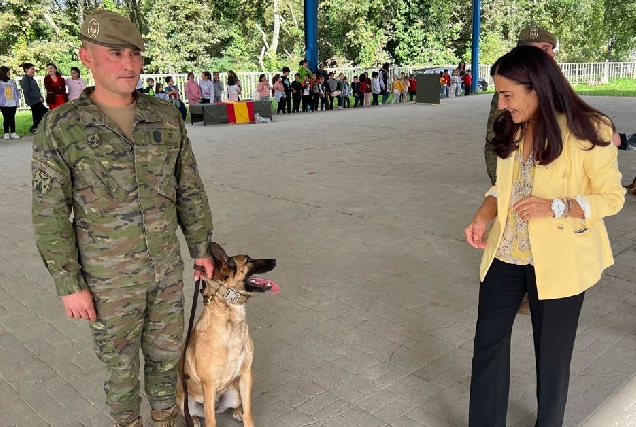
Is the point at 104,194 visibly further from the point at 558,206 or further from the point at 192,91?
the point at 192,91

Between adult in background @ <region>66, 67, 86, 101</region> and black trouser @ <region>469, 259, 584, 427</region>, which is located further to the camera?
adult in background @ <region>66, 67, 86, 101</region>

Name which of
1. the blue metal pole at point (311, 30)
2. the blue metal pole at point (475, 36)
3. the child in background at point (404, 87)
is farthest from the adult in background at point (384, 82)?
the blue metal pole at point (475, 36)

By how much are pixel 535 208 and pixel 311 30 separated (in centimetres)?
2107

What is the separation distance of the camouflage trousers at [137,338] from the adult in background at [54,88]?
13.8 meters

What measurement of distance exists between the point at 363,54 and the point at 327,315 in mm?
35648

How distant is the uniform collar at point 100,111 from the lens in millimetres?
2266

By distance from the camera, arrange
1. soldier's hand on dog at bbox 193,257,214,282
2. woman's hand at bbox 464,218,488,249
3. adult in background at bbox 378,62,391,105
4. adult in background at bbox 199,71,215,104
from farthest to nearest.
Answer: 1. adult in background at bbox 378,62,391,105
2. adult in background at bbox 199,71,215,104
3. soldier's hand on dog at bbox 193,257,214,282
4. woman's hand at bbox 464,218,488,249

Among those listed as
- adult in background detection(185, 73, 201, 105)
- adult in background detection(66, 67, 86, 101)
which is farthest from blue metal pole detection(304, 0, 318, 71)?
adult in background detection(66, 67, 86, 101)

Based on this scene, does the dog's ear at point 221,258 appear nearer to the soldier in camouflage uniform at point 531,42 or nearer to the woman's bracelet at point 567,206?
the woman's bracelet at point 567,206

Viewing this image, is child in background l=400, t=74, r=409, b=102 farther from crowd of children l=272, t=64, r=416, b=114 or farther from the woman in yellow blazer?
the woman in yellow blazer

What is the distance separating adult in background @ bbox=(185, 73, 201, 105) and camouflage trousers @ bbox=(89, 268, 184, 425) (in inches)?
679

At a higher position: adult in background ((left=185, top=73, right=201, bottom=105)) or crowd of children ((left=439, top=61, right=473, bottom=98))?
crowd of children ((left=439, top=61, right=473, bottom=98))

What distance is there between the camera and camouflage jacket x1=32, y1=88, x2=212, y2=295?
7.34 ft

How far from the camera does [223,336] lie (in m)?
2.70
